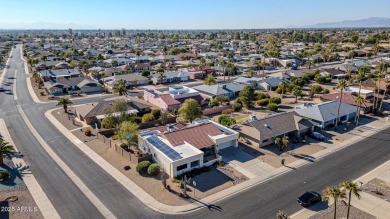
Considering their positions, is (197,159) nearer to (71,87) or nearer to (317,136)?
(317,136)

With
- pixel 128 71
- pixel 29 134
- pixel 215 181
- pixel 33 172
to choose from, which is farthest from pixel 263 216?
pixel 128 71

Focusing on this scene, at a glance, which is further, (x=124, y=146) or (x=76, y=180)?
(x=124, y=146)

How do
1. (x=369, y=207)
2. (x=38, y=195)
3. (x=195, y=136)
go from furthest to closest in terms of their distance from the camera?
1. (x=195, y=136)
2. (x=38, y=195)
3. (x=369, y=207)

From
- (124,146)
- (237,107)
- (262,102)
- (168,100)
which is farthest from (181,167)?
(262,102)

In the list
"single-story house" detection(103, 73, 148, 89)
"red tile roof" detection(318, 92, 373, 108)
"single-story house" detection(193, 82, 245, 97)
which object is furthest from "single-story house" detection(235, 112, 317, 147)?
"single-story house" detection(103, 73, 148, 89)

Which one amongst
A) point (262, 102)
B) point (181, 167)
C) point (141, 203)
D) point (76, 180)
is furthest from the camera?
point (262, 102)

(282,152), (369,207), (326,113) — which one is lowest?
(369,207)
